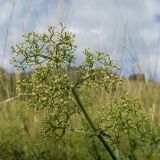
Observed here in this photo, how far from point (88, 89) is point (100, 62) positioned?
0.12 metres

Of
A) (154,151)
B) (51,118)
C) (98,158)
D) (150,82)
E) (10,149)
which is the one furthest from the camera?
(150,82)

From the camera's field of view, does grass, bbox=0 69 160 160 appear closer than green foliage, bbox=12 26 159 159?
No

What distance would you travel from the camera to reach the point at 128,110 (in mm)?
2080

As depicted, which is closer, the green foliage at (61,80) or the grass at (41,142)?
the green foliage at (61,80)

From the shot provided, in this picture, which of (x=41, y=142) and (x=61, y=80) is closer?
(x=61, y=80)

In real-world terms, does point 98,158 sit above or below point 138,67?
below

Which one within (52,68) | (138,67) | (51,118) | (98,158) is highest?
(138,67)

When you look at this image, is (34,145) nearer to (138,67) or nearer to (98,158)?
(98,158)

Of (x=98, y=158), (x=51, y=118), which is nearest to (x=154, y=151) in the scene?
(x=98, y=158)

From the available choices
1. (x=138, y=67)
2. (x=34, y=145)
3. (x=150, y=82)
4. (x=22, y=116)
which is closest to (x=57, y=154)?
(x=34, y=145)

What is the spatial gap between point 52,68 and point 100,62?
19cm

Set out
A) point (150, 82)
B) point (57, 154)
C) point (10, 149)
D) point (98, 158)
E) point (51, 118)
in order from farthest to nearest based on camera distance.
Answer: point (150, 82) → point (10, 149) → point (57, 154) → point (98, 158) → point (51, 118)

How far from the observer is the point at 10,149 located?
4.32m

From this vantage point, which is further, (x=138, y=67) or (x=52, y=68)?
(x=138, y=67)
